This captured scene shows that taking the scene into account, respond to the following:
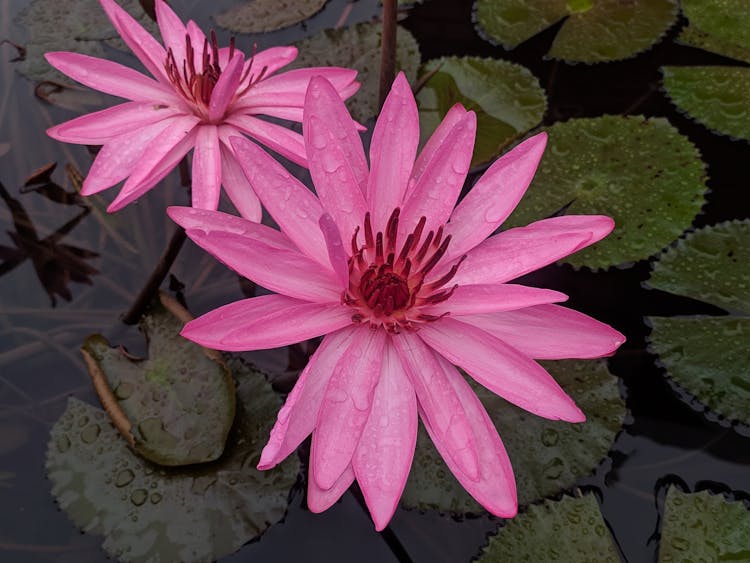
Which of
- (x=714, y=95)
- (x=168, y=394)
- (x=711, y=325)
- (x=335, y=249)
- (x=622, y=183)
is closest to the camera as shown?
(x=335, y=249)

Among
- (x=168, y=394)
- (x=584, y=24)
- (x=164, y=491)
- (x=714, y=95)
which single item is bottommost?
(x=164, y=491)

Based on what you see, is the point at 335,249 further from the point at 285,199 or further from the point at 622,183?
the point at 622,183

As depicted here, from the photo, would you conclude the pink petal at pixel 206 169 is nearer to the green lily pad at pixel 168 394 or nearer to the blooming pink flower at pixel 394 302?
the blooming pink flower at pixel 394 302

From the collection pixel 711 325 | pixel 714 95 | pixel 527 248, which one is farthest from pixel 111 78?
pixel 714 95

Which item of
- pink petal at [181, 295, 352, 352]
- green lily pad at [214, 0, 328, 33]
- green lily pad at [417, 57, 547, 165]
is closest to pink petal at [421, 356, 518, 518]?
pink petal at [181, 295, 352, 352]

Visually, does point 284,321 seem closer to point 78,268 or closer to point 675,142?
point 78,268

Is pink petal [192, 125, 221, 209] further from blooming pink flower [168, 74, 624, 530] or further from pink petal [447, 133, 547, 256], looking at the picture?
pink petal [447, 133, 547, 256]

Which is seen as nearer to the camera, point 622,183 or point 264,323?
point 264,323
